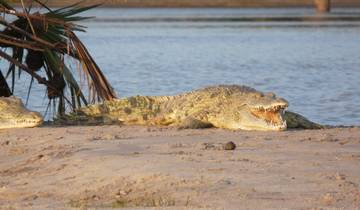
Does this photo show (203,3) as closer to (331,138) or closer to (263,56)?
(263,56)

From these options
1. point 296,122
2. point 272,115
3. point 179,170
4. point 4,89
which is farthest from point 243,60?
A: point 179,170

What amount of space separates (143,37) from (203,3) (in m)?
36.8

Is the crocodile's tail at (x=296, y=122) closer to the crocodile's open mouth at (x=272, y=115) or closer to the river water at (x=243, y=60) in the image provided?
the crocodile's open mouth at (x=272, y=115)

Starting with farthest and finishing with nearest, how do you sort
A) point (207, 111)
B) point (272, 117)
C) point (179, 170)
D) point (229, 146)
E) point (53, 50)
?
point (53, 50) < point (207, 111) < point (272, 117) < point (229, 146) < point (179, 170)

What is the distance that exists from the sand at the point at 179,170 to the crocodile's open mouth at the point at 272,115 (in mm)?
317

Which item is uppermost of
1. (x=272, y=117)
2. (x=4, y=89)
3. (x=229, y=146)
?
(x=229, y=146)

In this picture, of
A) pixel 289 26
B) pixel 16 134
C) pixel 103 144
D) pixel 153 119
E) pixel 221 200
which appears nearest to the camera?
pixel 221 200

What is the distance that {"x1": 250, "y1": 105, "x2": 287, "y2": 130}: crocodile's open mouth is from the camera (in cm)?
1096

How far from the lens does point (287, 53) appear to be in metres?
31.5

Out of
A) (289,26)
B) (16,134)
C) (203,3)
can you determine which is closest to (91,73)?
(16,134)

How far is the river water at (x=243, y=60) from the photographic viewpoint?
724 inches

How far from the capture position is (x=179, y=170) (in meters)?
8.01

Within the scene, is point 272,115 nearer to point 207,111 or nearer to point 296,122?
point 296,122

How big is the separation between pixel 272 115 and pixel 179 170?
3244 millimetres
